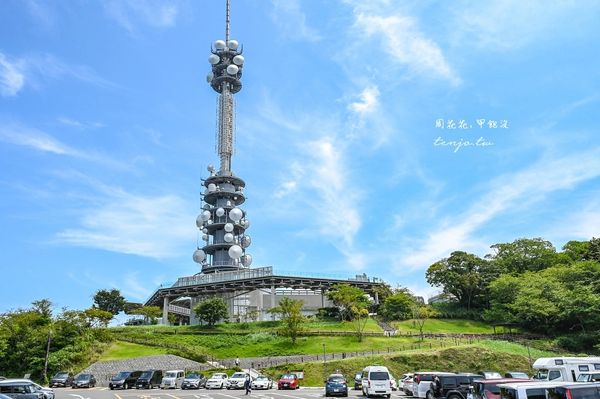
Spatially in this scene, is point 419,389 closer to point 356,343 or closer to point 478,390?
point 478,390

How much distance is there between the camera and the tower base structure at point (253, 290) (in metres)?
77.0

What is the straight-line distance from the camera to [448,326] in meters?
75.6

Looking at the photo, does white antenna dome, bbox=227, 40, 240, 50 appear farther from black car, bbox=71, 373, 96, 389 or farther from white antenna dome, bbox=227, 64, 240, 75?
black car, bbox=71, 373, 96, 389

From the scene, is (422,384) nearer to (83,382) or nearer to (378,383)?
(378,383)

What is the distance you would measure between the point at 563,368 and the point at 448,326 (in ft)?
163

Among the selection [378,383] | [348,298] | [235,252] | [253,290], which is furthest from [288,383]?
[235,252]

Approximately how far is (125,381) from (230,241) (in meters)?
53.4

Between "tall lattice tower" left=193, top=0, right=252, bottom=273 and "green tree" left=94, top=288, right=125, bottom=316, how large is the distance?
16002 mm

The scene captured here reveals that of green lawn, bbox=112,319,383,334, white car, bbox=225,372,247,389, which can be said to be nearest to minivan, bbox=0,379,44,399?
white car, bbox=225,372,247,389

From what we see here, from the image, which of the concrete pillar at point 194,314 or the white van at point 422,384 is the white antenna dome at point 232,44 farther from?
the white van at point 422,384

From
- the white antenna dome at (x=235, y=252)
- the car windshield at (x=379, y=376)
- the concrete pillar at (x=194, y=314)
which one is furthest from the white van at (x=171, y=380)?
the white antenna dome at (x=235, y=252)

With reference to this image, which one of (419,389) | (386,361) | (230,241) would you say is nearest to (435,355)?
(386,361)

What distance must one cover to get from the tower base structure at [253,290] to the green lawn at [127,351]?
62.6 feet

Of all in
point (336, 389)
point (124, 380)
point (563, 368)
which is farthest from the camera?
point (124, 380)
